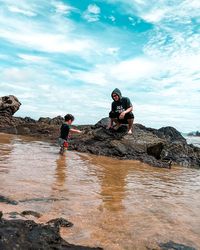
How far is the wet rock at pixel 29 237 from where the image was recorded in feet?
10.6

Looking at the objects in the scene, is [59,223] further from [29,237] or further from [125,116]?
[125,116]

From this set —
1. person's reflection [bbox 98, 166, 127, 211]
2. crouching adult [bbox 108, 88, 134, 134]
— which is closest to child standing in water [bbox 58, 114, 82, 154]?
crouching adult [bbox 108, 88, 134, 134]

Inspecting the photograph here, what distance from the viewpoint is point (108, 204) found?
236 inches

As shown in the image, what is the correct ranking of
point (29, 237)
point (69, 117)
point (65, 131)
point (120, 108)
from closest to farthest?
point (29, 237) < point (120, 108) < point (69, 117) < point (65, 131)

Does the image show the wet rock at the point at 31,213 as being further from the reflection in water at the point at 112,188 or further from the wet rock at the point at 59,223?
the reflection in water at the point at 112,188

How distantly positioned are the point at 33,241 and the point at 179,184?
21.6 ft

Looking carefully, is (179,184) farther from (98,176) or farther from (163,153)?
(163,153)

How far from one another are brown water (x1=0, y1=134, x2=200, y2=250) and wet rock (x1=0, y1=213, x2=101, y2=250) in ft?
1.03

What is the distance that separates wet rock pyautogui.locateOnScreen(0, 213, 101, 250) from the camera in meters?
3.22

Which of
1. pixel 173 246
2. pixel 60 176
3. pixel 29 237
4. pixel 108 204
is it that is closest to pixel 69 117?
pixel 60 176

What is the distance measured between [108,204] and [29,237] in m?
2.67

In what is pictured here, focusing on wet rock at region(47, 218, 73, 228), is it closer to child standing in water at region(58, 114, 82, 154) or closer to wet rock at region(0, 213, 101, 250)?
wet rock at region(0, 213, 101, 250)

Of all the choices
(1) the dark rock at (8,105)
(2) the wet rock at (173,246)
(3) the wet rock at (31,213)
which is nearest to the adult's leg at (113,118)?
(3) the wet rock at (31,213)

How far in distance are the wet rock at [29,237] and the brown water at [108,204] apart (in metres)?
0.31
